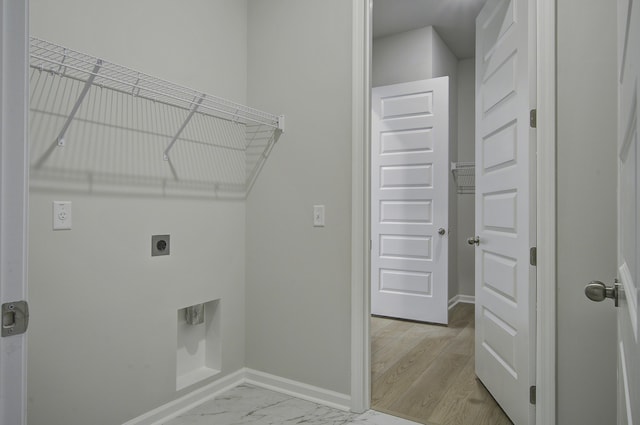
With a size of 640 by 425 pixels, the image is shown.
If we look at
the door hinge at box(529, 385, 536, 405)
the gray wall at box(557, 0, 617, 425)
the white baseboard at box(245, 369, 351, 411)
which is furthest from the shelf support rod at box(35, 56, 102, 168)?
the door hinge at box(529, 385, 536, 405)

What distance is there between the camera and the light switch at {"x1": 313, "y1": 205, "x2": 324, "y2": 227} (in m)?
2.32

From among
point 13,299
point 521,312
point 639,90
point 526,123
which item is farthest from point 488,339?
point 13,299

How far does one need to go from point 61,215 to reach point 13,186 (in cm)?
111

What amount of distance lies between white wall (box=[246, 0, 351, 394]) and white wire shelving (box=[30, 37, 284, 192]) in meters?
0.18

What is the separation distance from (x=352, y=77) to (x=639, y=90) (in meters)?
1.80

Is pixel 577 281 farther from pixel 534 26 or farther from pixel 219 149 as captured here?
pixel 219 149

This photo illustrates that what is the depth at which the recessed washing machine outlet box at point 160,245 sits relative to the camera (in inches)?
79.0

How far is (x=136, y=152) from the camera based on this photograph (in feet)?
6.34

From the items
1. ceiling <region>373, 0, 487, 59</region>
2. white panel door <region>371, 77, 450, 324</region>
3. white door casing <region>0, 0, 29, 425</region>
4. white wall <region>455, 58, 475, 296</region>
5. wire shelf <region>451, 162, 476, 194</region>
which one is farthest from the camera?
white wall <region>455, 58, 475, 296</region>

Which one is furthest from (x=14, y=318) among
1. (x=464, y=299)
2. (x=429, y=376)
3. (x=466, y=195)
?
(x=464, y=299)

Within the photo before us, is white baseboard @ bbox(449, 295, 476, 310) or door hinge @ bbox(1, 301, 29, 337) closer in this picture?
door hinge @ bbox(1, 301, 29, 337)

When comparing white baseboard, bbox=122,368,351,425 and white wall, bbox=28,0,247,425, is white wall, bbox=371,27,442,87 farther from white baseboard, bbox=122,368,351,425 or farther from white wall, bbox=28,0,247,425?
white baseboard, bbox=122,368,351,425

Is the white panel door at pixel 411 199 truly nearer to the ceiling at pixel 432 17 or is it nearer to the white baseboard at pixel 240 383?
the ceiling at pixel 432 17

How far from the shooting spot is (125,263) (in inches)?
74.0
